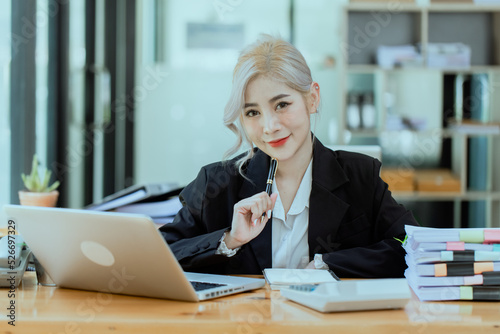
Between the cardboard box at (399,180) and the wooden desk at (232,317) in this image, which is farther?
the cardboard box at (399,180)

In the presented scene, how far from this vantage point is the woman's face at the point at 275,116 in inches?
70.4

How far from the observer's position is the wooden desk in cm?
121

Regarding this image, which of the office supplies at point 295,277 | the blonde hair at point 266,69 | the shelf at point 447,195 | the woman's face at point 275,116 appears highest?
the blonde hair at point 266,69

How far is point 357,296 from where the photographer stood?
4.15ft

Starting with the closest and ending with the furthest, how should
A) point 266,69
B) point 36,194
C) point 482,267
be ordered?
point 482,267 → point 266,69 → point 36,194

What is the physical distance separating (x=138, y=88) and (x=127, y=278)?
370cm

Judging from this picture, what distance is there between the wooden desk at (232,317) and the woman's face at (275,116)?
1.81ft

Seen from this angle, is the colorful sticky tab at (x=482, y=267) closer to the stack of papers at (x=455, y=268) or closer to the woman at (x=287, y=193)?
the stack of papers at (x=455, y=268)

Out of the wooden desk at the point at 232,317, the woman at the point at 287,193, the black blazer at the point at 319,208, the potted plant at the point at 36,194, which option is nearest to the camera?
the wooden desk at the point at 232,317

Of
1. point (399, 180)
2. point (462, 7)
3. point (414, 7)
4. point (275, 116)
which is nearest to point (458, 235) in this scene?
point (275, 116)

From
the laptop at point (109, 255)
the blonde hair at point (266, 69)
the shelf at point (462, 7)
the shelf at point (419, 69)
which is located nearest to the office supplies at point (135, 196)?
the blonde hair at point (266, 69)

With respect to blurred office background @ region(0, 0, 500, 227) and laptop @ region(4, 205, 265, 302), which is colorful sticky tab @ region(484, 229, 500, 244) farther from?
blurred office background @ region(0, 0, 500, 227)

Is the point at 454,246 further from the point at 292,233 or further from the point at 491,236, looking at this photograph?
the point at 292,233

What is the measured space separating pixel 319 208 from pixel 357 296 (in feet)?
2.07
